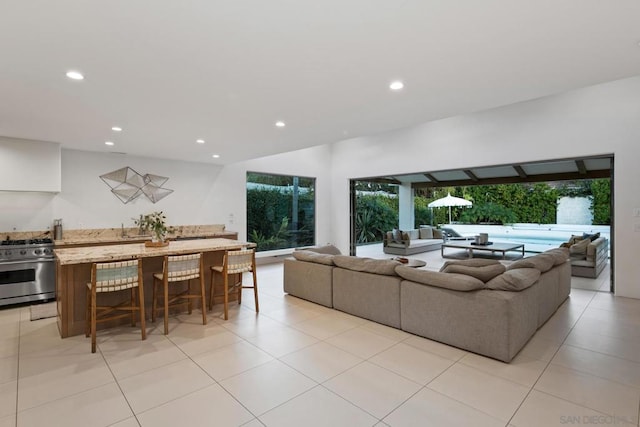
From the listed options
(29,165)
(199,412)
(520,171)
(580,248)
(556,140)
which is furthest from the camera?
(520,171)

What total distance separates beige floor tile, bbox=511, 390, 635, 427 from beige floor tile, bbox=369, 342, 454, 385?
0.64 meters

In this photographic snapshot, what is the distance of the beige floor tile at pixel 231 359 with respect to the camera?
2678 millimetres

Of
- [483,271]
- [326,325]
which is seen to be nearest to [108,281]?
[326,325]

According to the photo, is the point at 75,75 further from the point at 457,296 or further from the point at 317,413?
the point at 457,296

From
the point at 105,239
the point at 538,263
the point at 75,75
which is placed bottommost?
the point at 538,263

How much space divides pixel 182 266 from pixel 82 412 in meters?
1.71

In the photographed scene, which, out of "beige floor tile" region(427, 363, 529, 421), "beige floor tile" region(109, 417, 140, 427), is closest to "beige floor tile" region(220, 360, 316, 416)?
"beige floor tile" region(109, 417, 140, 427)

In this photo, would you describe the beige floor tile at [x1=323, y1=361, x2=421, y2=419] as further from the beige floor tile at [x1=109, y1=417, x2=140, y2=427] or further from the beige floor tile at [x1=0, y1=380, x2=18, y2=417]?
the beige floor tile at [x1=0, y1=380, x2=18, y2=417]

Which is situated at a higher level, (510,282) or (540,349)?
(510,282)

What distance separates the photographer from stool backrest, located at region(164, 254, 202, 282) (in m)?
3.61

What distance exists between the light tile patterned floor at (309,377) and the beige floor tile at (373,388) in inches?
0.5

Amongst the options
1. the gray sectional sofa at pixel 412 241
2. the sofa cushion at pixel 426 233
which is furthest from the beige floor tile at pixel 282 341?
the sofa cushion at pixel 426 233

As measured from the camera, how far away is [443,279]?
3.19 m

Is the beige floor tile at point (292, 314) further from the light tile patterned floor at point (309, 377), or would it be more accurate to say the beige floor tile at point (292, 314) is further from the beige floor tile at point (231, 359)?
the beige floor tile at point (231, 359)
